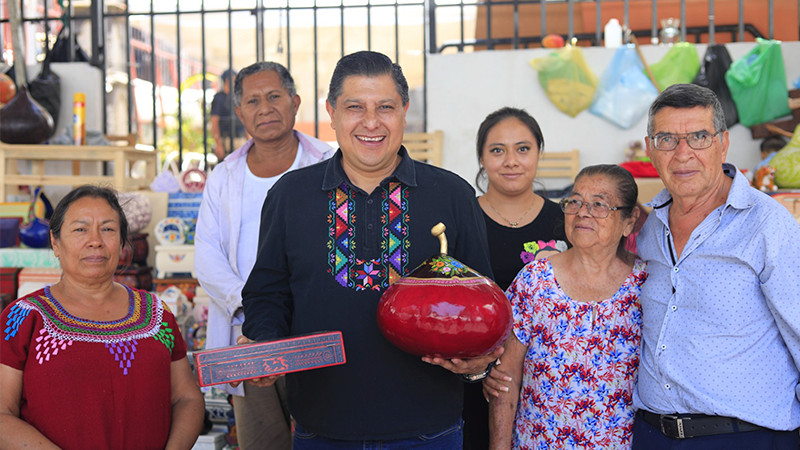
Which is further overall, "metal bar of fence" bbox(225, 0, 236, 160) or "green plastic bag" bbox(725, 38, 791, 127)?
"metal bar of fence" bbox(225, 0, 236, 160)

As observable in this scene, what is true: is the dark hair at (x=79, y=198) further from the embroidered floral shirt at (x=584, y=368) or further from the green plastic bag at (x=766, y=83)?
the green plastic bag at (x=766, y=83)

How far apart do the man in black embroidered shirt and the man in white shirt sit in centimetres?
76

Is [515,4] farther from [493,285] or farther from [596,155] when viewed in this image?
[493,285]

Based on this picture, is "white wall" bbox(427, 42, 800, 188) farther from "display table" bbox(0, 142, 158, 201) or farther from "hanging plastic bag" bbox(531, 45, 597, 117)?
"display table" bbox(0, 142, 158, 201)

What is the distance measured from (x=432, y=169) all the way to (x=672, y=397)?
77cm

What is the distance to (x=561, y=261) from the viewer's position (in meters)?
1.98

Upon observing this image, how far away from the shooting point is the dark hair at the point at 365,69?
1.68 meters

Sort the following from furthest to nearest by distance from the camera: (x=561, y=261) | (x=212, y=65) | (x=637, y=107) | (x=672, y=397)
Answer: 1. (x=212, y=65)
2. (x=637, y=107)
3. (x=561, y=261)
4. (x=672, y=397)

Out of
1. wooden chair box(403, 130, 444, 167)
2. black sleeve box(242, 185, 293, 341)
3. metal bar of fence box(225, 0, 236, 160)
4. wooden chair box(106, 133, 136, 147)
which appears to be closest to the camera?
black sleeve box(242, 185, 293, 341)

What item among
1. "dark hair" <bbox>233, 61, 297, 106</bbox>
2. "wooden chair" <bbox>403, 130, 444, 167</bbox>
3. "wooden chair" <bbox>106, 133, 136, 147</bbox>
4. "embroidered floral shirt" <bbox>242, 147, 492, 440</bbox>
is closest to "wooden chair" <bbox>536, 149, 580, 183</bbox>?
"wooden chair" <bbox>403, 130, 444, 167</bbox>

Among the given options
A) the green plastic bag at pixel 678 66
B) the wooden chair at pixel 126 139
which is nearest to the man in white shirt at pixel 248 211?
the wooden chair at pixel 126 139

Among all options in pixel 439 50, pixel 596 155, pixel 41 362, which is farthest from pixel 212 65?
pixel 41 362

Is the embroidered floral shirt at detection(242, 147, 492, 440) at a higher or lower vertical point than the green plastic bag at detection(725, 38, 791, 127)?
lower

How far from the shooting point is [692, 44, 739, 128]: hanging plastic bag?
4719 millimetres
